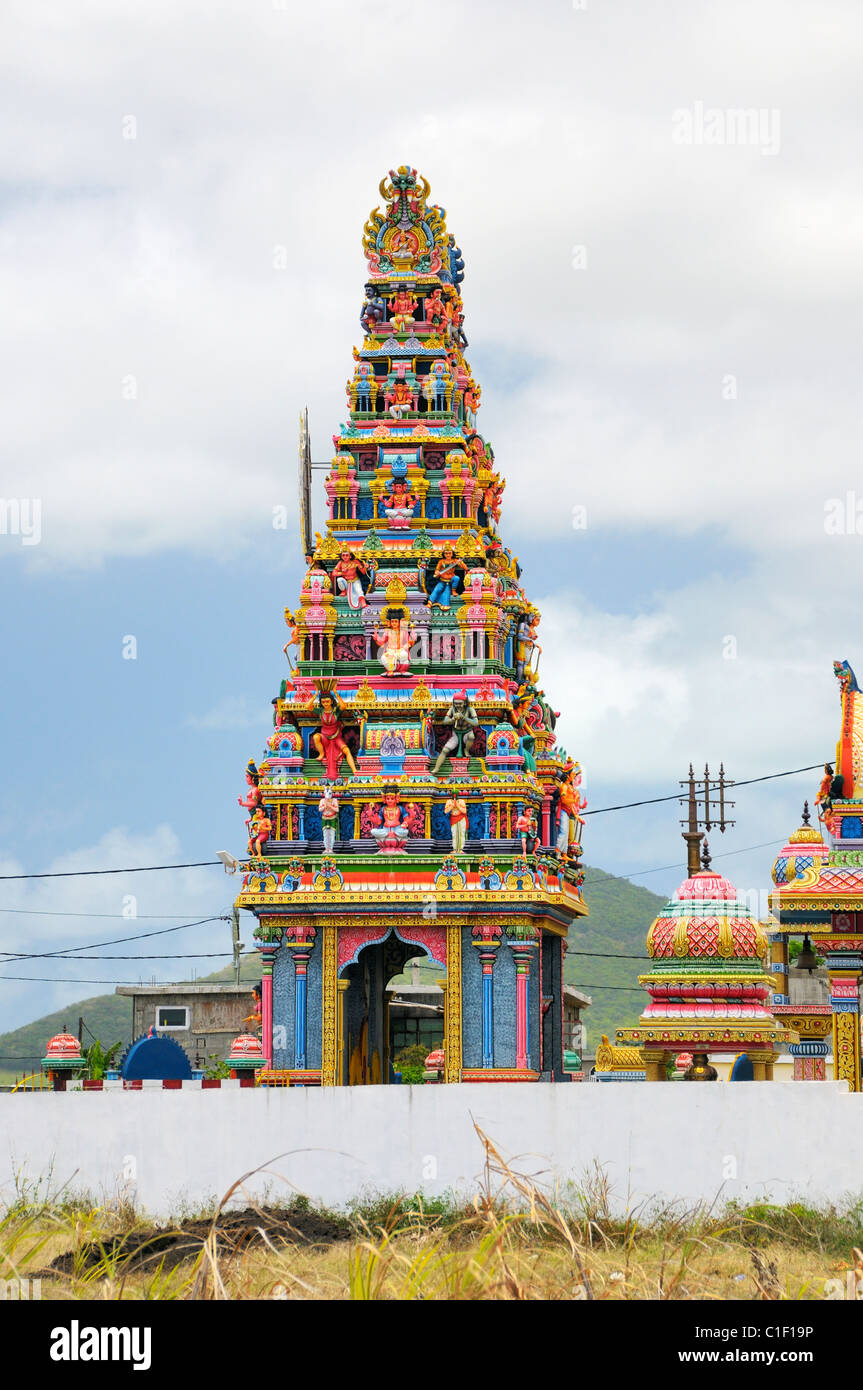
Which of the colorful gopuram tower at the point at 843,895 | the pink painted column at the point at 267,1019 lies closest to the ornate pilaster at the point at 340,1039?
the pink painted column at the point at 267,1019

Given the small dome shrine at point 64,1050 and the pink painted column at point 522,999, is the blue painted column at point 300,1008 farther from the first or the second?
the small dome shrine at point 64,1050

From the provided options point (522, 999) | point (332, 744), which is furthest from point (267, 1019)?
point (332, 744)

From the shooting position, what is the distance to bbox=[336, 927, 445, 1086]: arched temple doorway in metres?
40.3

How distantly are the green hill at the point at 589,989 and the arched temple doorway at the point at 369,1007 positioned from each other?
95.8 m

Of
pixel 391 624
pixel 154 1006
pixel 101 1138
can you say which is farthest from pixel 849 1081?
pixel 154 1006

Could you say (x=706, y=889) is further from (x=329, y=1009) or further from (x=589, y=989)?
(x=589, y=989)

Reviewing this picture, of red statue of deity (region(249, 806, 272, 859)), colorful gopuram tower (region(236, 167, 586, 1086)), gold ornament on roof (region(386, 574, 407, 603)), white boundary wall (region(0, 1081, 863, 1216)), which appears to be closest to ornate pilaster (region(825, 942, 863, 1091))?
white boundary wall (region(0, 1081, 863, 1216))

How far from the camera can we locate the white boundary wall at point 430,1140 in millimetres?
29281

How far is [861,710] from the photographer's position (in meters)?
33.7

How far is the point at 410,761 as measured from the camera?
41250 millimetres

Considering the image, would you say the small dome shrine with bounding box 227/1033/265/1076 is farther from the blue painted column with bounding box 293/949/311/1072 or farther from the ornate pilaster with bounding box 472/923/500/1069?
the ornate pilaster with bounding box 472/923/500/1069
